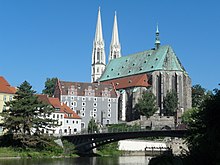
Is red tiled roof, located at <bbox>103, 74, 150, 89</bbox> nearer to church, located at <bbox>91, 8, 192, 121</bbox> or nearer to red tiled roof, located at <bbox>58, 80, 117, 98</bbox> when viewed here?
church, located at <bbox>91, 8, 192, 121</bbox>

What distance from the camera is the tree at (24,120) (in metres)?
64.8

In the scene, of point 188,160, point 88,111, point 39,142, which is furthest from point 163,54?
point 188,160

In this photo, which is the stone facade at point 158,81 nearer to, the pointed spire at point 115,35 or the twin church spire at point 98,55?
the twin church spire at point 98,55

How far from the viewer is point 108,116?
117 m

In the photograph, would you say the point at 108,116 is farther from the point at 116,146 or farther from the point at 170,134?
the point at 170,134

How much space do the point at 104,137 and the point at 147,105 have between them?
44933mm

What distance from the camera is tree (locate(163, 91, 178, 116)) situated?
113m

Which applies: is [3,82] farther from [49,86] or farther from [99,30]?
[99,30]

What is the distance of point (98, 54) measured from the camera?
538 feet

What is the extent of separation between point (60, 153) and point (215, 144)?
4801cm

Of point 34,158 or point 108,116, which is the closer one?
point 34,158

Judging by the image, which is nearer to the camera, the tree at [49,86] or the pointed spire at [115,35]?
the tree at [49,86]

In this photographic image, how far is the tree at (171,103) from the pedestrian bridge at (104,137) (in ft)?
132

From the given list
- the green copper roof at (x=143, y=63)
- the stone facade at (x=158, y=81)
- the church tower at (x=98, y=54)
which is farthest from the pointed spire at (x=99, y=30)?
the stone facade at (x=158, y=81)
